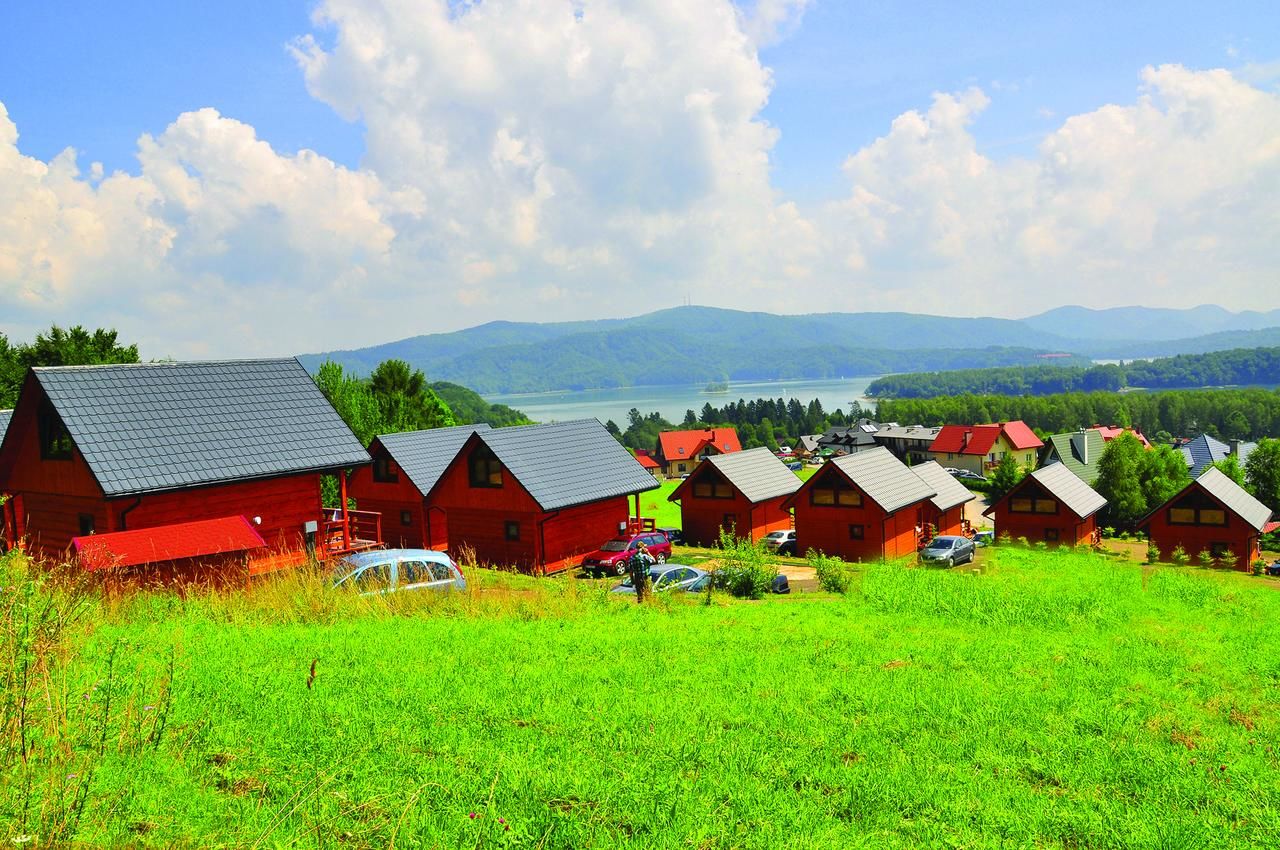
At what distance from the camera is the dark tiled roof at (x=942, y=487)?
4412 centimetres

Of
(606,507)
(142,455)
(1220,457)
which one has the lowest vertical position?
(1220,457)

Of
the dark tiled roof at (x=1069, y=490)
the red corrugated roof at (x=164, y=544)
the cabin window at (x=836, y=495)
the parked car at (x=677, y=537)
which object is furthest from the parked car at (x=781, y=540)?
the red corrugated roof at (x=164, y=544)

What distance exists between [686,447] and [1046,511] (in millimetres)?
84417

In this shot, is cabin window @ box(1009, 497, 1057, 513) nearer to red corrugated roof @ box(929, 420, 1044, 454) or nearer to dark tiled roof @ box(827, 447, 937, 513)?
dark tiled roof @ box(827, 447, 937, 513)

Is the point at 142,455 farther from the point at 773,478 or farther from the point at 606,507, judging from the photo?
the point at 773,478

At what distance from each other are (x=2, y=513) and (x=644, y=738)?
79.0 feet

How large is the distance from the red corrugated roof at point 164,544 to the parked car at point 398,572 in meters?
1.89

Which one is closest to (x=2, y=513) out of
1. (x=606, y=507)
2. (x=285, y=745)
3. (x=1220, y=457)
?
(x=606, y=507)

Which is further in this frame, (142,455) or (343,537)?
(343,537)

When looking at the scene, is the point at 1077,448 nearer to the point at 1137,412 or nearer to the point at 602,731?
the point at 602,731

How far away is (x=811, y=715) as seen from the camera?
25.7ft

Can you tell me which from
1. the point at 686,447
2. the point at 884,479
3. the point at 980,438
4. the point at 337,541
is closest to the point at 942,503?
the point at 884,479

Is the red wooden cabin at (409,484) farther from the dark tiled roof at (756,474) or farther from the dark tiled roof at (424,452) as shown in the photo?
the dark tiled roof at (756,474)

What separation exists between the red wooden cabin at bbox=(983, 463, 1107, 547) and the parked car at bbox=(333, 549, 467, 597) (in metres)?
36.2
